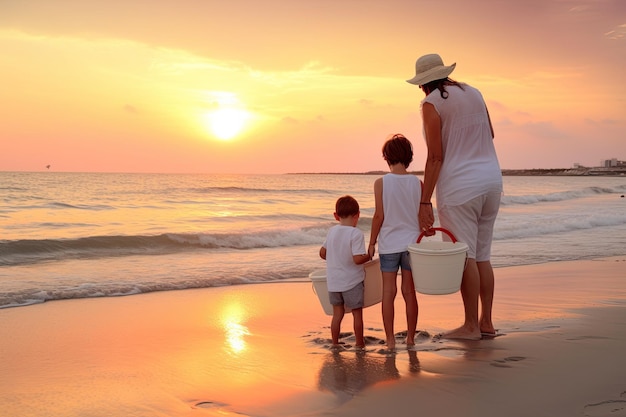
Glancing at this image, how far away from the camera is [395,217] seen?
468 centimetres

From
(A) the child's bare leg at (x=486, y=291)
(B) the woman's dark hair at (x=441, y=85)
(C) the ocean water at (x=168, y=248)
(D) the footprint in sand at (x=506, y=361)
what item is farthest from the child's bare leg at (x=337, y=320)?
(C) the ocean water at (x=168, y=248)

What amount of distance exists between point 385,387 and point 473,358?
87 centimetres

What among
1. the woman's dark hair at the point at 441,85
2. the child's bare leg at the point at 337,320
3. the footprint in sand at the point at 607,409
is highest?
the woman's dark hair at the point at 441,85

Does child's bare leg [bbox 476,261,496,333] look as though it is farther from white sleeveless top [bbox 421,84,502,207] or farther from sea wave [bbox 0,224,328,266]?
sea wave [bbox 0,224,328,266]

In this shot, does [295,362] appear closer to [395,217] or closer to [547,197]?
[395,217]

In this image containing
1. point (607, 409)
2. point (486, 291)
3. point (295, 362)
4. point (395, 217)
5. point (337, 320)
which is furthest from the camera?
point (486, 291)

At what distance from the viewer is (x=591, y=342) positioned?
15.6 ft

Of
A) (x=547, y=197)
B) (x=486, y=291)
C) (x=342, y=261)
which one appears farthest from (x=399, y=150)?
(x=547, y=197)

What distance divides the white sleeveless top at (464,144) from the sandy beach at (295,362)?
1179mm

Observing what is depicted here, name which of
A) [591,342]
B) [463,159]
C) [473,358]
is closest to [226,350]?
[473,358]

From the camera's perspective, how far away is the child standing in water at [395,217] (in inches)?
184

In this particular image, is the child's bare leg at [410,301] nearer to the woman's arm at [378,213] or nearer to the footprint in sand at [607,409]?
the woman's arm at [378,213]

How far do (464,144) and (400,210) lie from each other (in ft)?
2.29

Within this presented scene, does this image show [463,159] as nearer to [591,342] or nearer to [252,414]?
[591,342]
